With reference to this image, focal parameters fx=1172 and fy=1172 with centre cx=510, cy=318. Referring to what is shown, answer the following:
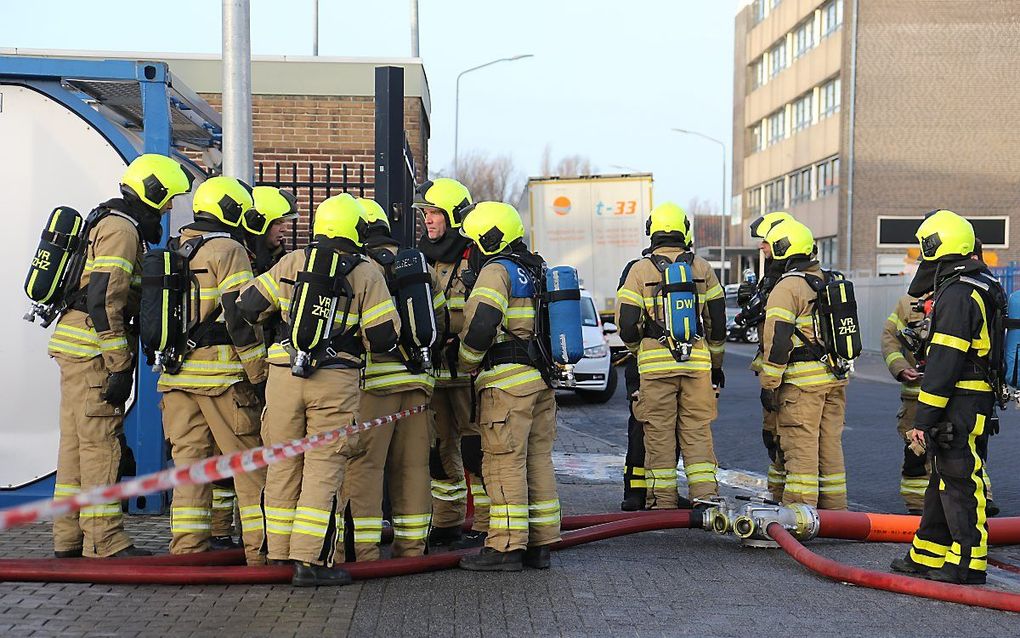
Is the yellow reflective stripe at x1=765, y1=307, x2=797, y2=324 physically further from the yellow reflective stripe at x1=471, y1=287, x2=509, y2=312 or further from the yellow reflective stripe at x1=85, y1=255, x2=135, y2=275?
the yellow reflective stripe at x1=85, y1=255, x2=135, y2=275

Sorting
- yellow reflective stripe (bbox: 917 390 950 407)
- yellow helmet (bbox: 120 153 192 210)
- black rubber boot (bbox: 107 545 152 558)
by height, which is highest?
yellow helmet (bbox: 120 153 192 210)

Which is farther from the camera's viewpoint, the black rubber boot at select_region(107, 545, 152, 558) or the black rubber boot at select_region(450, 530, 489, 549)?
the black rubber boot at select_region(450, 530, 489, 549)

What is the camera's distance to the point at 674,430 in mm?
8273

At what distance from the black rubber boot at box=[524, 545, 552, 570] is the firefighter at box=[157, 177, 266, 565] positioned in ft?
4.93

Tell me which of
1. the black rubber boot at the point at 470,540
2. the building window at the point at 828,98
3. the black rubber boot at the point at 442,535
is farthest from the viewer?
the building window at the point at 828,98

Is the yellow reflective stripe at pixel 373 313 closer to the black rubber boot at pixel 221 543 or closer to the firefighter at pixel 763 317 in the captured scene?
the black rubber boot at pixel 221 543

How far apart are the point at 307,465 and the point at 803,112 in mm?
50156

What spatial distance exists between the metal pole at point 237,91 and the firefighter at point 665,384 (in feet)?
9.32

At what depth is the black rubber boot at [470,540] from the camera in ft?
24.1

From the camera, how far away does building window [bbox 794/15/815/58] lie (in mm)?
51469

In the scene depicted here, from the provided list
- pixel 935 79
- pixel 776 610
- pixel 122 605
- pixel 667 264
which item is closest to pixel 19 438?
pixel 122 605

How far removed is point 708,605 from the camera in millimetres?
5969

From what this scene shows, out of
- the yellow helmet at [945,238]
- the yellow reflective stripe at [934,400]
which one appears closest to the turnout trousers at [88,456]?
the yellow reflective stripe at [934,400]

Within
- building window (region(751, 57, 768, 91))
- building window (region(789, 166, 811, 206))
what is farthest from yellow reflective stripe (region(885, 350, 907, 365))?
building window (region(751, 57, 768, 91))
